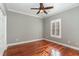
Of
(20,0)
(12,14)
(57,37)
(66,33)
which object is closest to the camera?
(20,0)

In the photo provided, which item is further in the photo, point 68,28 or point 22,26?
point 22,26

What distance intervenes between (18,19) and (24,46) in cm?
82

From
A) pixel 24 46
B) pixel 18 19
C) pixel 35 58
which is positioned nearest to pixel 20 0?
pixel 35 58

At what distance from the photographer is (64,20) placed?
1.47 m

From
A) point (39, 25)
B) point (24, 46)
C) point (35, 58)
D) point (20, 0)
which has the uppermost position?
point (20, 0)

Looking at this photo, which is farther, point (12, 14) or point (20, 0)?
point (12, 14)

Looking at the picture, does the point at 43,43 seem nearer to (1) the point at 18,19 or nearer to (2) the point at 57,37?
(2) the point at 57,37

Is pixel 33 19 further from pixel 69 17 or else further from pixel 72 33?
pixel 72 33

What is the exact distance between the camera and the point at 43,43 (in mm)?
1560

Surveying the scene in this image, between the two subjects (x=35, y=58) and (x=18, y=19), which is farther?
(x=18, y=19)

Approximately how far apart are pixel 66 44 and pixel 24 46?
1185 mm

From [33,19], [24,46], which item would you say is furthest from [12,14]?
[24,46]

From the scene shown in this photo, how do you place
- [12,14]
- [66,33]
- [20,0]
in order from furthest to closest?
[12,14]
[66,33]
[20,0]

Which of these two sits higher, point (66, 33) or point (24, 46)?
point (66, 33)
